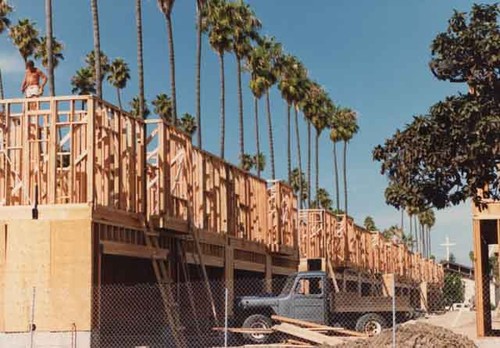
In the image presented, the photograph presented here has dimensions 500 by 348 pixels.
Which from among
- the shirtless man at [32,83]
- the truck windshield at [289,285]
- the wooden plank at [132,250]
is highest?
the shirtless man at [32,83]

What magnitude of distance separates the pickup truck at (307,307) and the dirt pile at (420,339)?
6.41 metres

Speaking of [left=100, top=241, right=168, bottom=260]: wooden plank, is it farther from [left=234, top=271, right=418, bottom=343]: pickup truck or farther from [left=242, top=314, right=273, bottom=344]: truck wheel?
[left=234, top=271, right=418, bottom=343]: pickup truck

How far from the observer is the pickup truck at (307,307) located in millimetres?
25531

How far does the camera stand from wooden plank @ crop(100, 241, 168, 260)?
20.4 m

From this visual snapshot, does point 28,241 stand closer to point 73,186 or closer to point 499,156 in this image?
point 73,186

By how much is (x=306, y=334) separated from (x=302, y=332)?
0.69 ft

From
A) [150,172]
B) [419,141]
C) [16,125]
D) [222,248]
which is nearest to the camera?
[419,141]

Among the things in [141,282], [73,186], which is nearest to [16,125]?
[73,186]

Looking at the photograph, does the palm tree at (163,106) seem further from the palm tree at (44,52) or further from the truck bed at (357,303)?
the truck bed at (357,303)

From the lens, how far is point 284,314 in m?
25.5

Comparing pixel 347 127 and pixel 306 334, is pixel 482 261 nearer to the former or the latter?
pixel 306 334

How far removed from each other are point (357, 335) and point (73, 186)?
30.0 feet

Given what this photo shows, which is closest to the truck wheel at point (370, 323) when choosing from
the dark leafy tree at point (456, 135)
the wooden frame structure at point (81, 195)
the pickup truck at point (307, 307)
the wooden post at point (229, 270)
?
the pickup truck at point (307, 307)

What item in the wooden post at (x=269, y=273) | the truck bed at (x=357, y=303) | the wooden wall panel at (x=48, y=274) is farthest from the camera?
the wooden post at (x=269, y=273)
